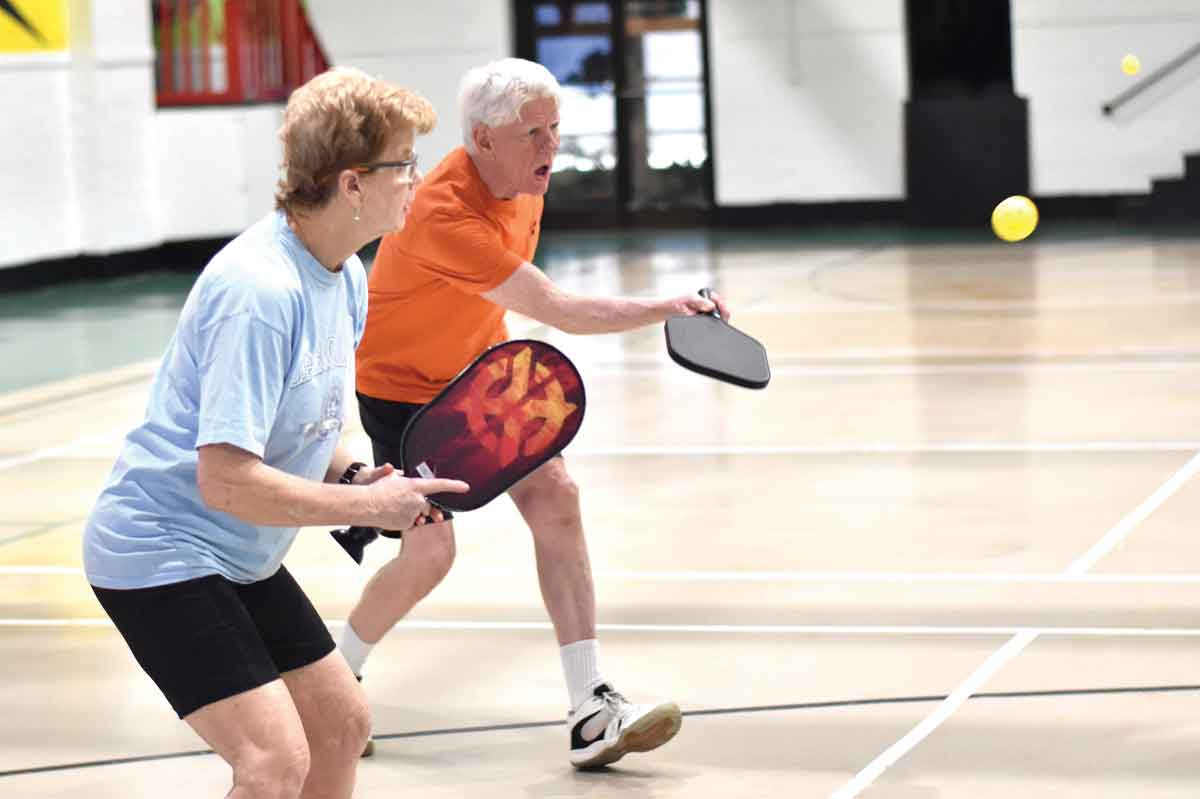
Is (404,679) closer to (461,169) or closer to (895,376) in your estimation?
(461,169)

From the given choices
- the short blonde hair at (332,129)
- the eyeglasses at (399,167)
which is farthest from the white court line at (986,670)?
the short blonde hair at (332,129)

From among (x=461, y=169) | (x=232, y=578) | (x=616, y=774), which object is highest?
(x=461, y=169)

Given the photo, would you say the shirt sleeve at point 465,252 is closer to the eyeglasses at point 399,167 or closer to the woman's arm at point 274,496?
the eyeglasses at point 399,167

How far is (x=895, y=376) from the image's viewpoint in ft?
39.1

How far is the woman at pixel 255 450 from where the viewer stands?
3.31 meters

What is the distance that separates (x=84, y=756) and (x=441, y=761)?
0.99 metres

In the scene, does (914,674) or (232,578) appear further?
(914,674)

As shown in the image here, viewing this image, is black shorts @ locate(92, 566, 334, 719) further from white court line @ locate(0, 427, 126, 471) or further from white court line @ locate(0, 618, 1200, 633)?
white court line @ locate(0, 427, 126, 471)

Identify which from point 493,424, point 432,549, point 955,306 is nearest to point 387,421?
point 432,549

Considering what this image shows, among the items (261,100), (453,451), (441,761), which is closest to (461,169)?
(453,451)

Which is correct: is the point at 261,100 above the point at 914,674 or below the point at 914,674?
above

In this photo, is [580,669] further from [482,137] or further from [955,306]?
[955,306]

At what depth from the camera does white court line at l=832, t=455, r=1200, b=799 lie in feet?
16.2

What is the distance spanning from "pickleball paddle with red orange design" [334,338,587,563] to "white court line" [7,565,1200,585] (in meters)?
2.74
